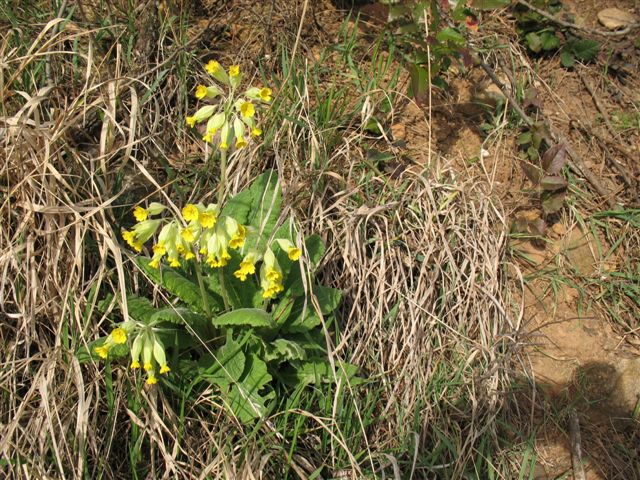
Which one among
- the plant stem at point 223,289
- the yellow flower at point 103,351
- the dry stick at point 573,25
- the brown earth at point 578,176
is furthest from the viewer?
the dry stick at point 573,25

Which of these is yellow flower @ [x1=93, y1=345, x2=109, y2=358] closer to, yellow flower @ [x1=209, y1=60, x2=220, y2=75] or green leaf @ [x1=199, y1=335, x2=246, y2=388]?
green leaf @ [x1=199, y1=335, x2=246, y2=388]

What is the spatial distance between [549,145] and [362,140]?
871 mm

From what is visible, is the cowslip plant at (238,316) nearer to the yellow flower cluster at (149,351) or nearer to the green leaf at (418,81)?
the yellow flower cluster at (149,351)

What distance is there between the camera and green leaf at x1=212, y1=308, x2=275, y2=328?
2254 millimetres

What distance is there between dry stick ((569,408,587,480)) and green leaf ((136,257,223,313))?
1.42 metres

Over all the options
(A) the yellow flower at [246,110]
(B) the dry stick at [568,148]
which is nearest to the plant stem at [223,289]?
(A) the yellow flower at [246,110]

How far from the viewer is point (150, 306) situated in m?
2.46

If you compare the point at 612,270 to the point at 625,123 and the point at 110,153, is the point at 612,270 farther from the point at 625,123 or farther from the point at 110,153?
the point at 110,153

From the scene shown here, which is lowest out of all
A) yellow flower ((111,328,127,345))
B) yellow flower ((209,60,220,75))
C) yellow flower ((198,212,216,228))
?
yellow flower ((111,328,127,345))

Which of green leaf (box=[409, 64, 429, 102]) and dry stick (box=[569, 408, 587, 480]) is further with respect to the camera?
green leaf (box=[409, 64, 429, 102])

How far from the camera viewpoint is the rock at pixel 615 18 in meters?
3.90

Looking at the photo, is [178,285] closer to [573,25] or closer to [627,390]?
[627,390]

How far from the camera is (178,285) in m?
2.39

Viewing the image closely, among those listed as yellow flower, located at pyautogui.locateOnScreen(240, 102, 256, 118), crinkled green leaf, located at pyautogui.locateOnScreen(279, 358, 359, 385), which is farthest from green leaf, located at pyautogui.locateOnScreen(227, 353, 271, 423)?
yellow flower, located at pyautogui.locateOnScreen(240, 102, 256, 118)
